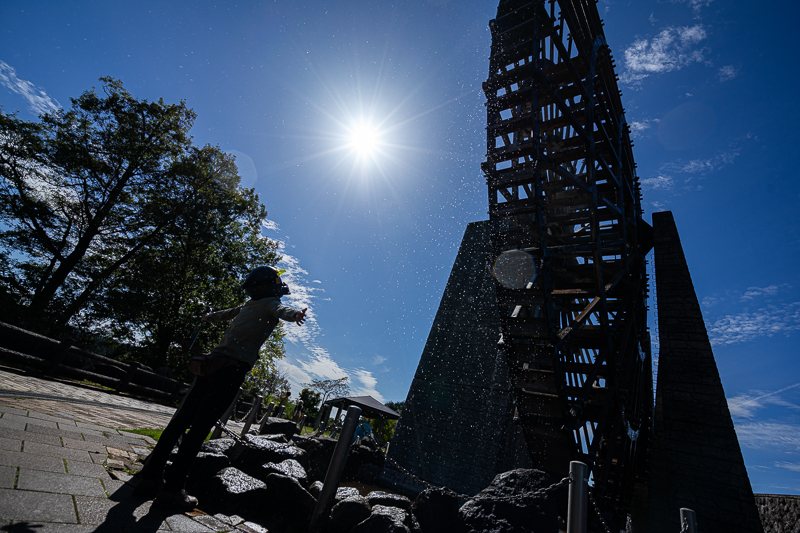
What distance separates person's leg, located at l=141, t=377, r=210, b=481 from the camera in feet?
7.16

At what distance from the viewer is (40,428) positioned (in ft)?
9.18

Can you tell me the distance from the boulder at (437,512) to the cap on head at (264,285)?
2.41m

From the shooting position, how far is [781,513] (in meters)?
6.14

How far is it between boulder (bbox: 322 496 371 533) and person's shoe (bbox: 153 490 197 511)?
1.28 metres

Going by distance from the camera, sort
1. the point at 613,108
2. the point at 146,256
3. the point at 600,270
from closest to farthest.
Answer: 1. the point at 600,270
2. the point at 613,108
3. the point at 146,256

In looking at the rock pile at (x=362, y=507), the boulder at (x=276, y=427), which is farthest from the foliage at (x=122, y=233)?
the rock pile at (x=362, y=507)

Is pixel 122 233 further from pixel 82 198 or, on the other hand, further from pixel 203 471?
pixel 203 471

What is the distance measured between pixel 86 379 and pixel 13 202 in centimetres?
1025

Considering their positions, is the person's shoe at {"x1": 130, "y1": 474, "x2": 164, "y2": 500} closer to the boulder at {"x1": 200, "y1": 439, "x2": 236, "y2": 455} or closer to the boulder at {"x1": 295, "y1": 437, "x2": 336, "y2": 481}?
the boulder at {"x1": 200, "y1": 439, "x2": 236, "y2": 455}

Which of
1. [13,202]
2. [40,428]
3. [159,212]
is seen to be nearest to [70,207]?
[13,202]

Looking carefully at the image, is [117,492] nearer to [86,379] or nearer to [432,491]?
[432,491]

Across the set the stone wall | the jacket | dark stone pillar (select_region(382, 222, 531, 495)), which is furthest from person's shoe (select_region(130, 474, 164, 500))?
the stone wall

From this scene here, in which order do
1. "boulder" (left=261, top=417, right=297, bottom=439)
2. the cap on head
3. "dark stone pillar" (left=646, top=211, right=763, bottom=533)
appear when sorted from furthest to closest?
1. "boulder" (left=261, top=417, right=297, bottom=439)
2. "dark stone pillar" (left=646, top=211, right=763, bottom=533)
3. the cap on head

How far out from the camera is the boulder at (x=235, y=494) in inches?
112
